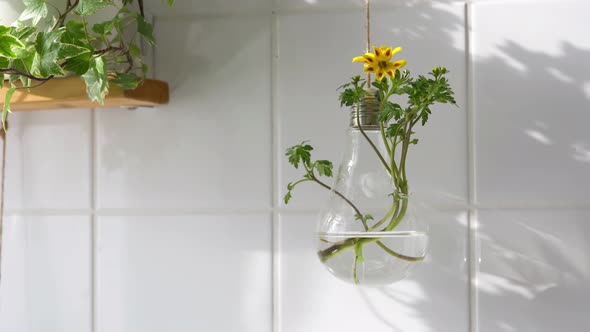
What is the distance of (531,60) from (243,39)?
0.36 meters

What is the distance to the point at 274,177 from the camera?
890mm

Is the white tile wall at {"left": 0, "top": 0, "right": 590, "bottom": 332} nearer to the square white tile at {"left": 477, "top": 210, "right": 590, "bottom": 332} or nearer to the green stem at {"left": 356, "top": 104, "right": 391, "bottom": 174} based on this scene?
the square white tile at {"left": 477, "top": 210, "right": 590, "bottom": 332}

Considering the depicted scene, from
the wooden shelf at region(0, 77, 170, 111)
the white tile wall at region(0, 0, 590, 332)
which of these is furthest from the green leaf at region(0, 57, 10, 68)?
the white tile wall at region(0, 0, 590, 332)

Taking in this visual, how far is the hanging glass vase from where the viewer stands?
724mm

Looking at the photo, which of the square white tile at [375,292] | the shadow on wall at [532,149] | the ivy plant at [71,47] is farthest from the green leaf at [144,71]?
the shadow on wall at [532,149]

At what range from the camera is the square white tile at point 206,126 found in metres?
0.89

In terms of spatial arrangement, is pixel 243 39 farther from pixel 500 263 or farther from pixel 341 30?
pixel 500 263

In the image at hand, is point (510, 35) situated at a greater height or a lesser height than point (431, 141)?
greater

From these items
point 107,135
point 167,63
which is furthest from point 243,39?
point 107,135

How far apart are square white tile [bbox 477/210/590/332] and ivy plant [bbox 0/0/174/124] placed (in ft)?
1.52

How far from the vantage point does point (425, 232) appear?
75 cm

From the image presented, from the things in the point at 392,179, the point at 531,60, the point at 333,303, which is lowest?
the point at 333,303

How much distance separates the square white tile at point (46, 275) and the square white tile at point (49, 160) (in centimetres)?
3

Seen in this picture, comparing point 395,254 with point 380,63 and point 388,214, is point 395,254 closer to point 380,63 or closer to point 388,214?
point 388,214
